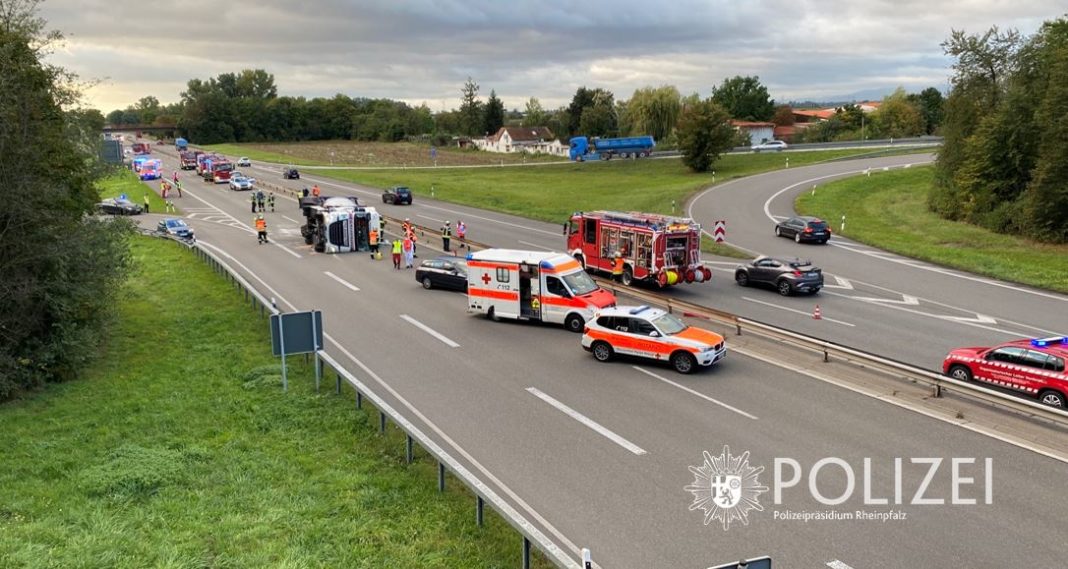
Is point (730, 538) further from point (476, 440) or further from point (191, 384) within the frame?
point (191, 384)

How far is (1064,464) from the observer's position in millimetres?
13156

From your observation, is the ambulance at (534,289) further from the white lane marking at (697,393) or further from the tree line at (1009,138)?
the tree line at (1009,138)

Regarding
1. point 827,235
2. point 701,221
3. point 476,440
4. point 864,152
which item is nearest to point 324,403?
point 476,440

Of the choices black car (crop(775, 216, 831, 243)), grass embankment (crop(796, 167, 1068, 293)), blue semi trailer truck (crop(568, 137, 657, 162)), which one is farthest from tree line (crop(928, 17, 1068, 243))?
blue semi trailer truck (crop(568, 137, 657, 162))

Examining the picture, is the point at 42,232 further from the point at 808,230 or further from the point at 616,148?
the point at 616,148

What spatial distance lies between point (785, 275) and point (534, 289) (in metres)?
11.1

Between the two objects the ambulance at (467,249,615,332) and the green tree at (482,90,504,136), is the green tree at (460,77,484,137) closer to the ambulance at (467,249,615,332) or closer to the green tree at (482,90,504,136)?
the green tree at (482,90,504,136)

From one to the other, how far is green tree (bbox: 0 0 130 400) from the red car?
892 inches

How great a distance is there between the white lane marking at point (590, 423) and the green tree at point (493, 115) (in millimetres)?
143535

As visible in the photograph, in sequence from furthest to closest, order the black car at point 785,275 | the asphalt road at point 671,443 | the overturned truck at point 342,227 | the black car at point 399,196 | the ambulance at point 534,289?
the black car at point 399,196, the overturned truck at point 342,227, the black car at point 785,275, the ambulance at point 534,289, the asphalt road at point 671,443

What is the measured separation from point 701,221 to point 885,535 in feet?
128

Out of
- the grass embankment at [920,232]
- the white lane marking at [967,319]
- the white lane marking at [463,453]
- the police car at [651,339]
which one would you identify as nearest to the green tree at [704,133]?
the grass embankment at [920,232]

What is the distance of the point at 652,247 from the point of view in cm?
2797

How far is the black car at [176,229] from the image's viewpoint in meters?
45.5
